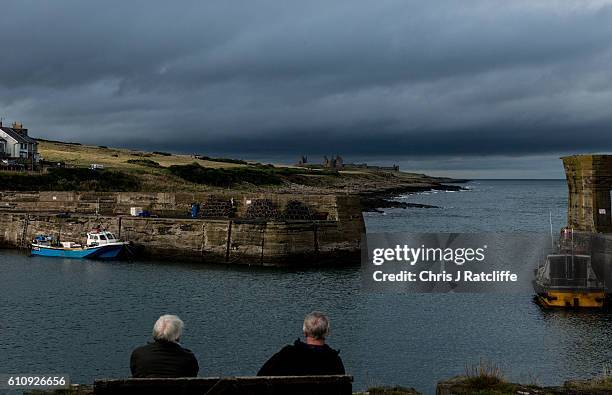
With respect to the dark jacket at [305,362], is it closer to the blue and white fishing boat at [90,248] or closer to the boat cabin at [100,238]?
the blue and white fishing boat at [90,248]

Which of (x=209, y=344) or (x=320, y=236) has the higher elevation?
(x=320, y=236)

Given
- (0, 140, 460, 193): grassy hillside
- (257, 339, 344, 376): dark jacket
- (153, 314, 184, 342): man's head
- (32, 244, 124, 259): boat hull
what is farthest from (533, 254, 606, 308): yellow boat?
(0, 140, 460, 193): grassy hillside

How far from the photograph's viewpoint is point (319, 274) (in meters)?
42.6

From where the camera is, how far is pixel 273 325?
2747cm

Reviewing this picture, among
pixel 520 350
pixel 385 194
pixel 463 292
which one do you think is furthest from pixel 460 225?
pixel 385 194

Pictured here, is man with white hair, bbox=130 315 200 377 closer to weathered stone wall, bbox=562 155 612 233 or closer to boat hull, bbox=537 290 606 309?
boat hull, bbox=537 290 606 309

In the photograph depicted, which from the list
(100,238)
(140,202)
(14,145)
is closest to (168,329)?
(100,238)

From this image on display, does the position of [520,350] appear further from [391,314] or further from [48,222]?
[48,222]

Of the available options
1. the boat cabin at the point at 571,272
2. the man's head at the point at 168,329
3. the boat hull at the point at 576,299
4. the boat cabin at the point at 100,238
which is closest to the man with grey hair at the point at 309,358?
the man's head at the point at 168,329

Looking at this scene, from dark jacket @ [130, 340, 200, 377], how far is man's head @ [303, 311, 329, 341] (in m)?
1.52

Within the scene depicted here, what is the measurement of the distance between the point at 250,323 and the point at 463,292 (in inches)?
596

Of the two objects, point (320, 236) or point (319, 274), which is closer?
point (319, 274)

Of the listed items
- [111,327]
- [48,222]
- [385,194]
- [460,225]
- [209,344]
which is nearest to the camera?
[209,344]

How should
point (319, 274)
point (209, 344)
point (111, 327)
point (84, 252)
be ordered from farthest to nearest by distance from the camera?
1. point (84, 252)
2. point (319, 274)
3. point (111, 327)
4. point (209, 344)
